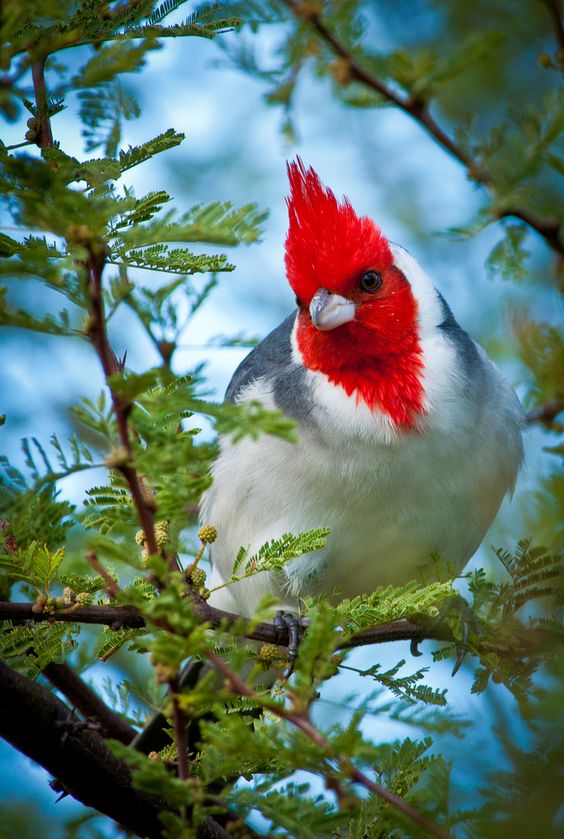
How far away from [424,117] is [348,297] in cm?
139

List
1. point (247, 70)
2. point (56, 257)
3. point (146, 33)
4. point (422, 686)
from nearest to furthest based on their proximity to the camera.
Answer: point (56, 257), point (146, 33), point (422, 686), point (247, 70)

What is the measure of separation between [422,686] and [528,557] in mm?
507

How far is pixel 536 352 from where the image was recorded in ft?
9.75

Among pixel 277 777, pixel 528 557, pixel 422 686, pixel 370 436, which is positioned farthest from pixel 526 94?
pixel 277 777

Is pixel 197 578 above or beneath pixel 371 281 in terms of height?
beneath

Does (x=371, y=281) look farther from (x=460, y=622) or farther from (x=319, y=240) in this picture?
(x=460, y=622)

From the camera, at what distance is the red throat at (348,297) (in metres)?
3.97

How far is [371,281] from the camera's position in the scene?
13.6ft

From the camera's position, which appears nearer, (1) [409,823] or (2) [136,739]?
(1) [409,823]

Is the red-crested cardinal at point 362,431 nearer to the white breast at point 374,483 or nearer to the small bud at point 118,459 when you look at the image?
the white breast at point 374,483

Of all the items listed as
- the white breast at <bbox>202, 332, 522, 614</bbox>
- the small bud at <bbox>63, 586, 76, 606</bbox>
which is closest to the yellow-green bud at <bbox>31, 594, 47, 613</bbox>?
the small bud at <bbox>63, 586, 76, 606</bbox>

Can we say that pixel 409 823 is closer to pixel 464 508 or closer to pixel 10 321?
pixel 10 321

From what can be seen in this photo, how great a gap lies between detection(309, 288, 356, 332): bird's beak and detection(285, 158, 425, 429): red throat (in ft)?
0.12

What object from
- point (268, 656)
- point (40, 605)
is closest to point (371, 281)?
point (268, 656)
